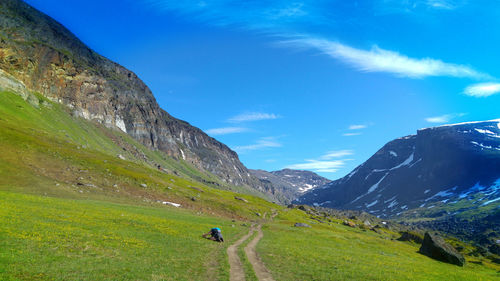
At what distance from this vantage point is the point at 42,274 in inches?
662

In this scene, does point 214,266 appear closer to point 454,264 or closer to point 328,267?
point 328,267

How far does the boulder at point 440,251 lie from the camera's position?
5503 cm

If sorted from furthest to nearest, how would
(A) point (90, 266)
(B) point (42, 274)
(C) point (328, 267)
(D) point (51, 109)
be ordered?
1. (D) point (51, 109)
2. (C) point (328, 267)
3. (A) point (90, 266)
4. (B) point (42, 274)

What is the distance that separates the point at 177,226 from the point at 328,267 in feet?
85.8

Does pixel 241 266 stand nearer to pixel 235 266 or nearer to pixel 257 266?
pixel 235 266

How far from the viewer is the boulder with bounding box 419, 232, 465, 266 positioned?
5503cm

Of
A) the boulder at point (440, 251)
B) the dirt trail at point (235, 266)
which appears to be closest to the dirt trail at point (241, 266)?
the dirt trail at point (235, 266)

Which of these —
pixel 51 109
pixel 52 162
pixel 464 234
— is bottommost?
pixel 464 234

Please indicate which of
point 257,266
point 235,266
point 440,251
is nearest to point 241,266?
point 235,266

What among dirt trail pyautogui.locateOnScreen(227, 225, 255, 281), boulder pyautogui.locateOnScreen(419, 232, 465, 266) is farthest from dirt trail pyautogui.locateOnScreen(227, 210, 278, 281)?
boulder pyautogui.locateOnScreen(419, 232, 465, 266)

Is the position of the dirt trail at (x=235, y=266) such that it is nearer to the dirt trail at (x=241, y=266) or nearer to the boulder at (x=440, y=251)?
the dirt trail at (x=241, y=266)

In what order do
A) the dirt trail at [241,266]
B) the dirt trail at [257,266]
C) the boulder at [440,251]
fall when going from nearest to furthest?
the dirt trail at [241,266], the dirt trail at [257,266], the boulder at [440,251]

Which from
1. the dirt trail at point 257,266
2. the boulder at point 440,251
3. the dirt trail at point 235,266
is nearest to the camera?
the dirt trail at point 235,266

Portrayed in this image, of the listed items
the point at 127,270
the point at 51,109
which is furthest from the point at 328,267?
the point at 51,109
